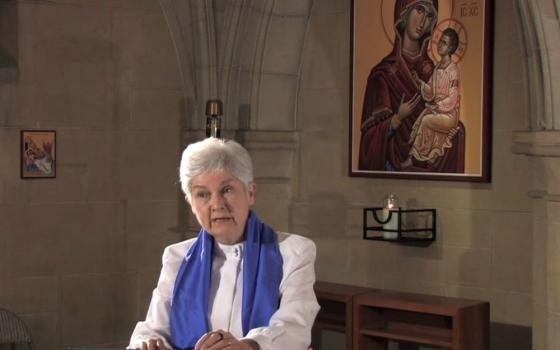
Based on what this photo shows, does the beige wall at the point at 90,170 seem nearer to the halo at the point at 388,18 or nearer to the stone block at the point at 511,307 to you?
the halo at the point at 388,18

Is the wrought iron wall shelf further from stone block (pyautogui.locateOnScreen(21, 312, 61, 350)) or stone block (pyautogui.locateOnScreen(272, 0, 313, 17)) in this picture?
stone block (pyautogui.locateOnScreen(21, 312, 61, 350))

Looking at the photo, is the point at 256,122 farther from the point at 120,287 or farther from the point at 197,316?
the point at 197,316

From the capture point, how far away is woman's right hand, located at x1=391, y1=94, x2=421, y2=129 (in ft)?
18.8

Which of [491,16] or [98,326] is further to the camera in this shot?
[98,326]

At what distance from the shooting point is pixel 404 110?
5781 mm

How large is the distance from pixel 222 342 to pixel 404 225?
2.83 metres

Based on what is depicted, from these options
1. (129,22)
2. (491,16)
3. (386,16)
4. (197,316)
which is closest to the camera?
(197,316)

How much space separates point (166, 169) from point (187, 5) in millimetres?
988

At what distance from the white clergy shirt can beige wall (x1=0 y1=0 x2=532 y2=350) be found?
2.36 m

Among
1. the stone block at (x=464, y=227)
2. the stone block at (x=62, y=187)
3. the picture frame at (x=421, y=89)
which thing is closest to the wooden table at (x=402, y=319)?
the stone block at (x=464, y=227)

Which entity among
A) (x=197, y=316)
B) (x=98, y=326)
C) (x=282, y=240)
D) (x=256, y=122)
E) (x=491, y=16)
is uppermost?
(x=491, y=16)

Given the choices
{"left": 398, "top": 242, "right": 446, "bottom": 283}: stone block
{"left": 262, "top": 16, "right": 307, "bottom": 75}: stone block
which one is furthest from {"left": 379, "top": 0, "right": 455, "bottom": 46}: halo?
{"left": 398, "top": 242, "right": 446, "bottom": 283}: stone block

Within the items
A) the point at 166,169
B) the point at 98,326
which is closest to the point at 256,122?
the point at 166,169

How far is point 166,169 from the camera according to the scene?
253 inches
